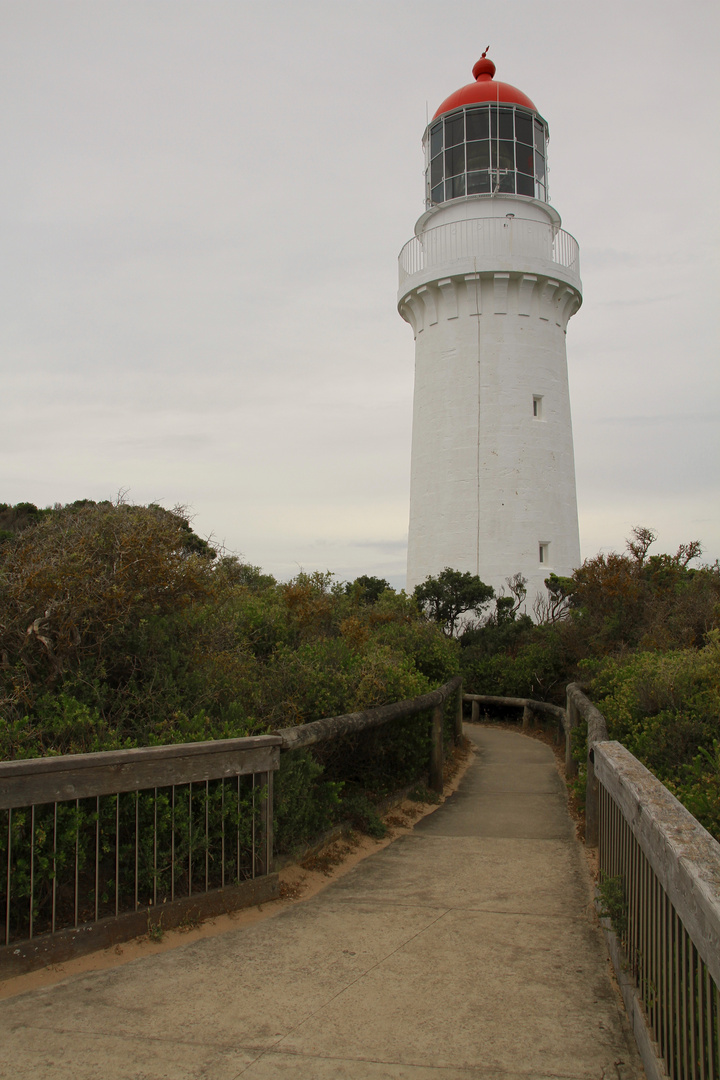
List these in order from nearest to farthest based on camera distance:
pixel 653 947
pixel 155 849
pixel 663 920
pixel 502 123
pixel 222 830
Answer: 1. pixel 663 920
2. pixel 653 947
3. pixel 155 849
4. pixel 222 830
5. pixel 502 123

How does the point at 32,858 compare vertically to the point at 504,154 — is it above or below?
below

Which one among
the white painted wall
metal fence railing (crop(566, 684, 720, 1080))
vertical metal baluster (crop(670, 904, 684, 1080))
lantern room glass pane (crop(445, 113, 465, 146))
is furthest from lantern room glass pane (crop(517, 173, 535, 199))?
vertical metal baluster (crop(670, 904, 684, 1080))

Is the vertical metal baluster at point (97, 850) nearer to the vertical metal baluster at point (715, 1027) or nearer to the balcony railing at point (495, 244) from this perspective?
the vertical metal baluster at point (715, 1027)

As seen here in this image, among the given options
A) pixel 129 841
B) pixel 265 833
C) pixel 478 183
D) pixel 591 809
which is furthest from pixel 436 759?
pixel 478 183

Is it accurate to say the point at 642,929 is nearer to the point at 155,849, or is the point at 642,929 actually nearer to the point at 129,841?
the point at 155,849

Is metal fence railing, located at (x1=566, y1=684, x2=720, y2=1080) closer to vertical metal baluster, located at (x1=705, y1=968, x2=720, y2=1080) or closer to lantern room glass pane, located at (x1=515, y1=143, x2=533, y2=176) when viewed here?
vertical metal baluster, located at (x1=705, y1=968, x2=720, y2=1080)

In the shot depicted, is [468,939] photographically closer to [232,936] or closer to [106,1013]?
[232,936]

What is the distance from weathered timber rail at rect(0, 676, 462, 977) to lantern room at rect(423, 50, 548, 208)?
20.8 metres

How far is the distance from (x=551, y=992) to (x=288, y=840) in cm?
214

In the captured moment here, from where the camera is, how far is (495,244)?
21.8 m

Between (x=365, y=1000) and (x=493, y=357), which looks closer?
(x=365, y=1000)

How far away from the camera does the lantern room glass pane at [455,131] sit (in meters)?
22.4

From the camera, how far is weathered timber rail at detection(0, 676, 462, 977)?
3855mm

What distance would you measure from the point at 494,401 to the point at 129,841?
18.5 m
